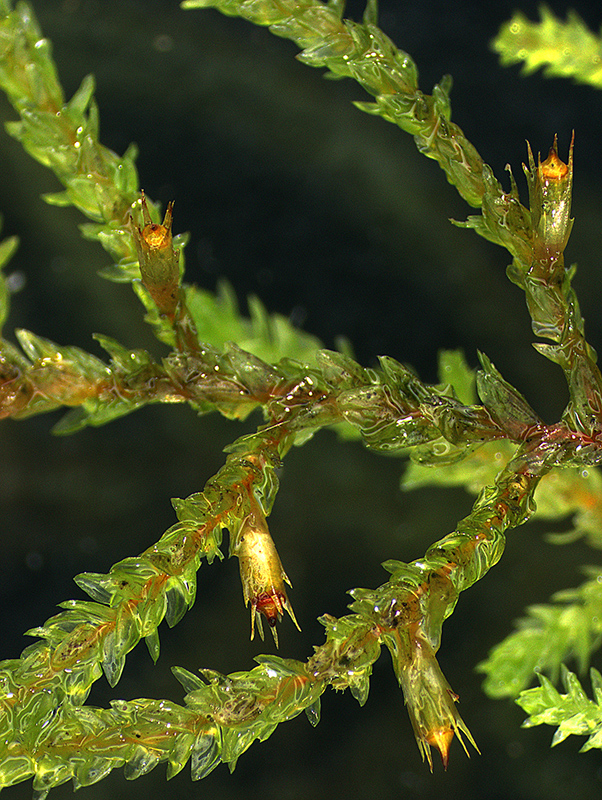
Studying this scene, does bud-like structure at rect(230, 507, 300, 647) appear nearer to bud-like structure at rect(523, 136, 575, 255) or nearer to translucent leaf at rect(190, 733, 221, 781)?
translucent leaf at rect(190, 733, 221, 781)

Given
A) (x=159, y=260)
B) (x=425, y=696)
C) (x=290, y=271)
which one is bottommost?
(x=290, y=271)

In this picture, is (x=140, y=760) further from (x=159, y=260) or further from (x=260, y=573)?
(x=159, y=260)

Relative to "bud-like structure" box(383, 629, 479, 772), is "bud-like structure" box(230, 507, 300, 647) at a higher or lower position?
higher

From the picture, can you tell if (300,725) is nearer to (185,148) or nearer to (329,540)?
(329,540)

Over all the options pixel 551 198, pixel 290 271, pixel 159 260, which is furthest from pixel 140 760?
pixel 290 271

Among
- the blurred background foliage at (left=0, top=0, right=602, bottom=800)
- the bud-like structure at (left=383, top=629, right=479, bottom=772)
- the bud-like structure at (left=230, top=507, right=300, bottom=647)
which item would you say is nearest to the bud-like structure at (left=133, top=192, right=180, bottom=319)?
the bud-like structure at (left=230, top=507, right=300, bottom=647)

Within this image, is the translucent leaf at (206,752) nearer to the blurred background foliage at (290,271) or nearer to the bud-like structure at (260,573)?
the bud-like structure at (260,573)

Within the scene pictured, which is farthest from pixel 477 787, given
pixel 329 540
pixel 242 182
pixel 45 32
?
pixel 45 32

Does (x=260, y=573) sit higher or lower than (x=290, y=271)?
higher
